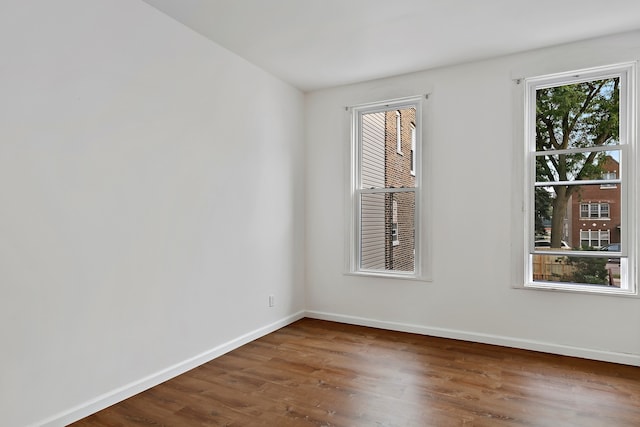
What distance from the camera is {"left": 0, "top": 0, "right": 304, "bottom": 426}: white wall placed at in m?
2.17

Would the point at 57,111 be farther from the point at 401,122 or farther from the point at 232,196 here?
the point at 401,122

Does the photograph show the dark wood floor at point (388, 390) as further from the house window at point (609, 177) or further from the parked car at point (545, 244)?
the house window at point (609, 177)

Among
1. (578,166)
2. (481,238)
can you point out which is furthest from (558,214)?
(481,238)

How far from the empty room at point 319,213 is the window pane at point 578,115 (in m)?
0.02

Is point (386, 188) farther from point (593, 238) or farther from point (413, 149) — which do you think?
point (593, 238)

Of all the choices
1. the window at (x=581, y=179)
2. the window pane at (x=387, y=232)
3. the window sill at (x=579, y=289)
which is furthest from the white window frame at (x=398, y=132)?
the window sill at (x=579, y=289)

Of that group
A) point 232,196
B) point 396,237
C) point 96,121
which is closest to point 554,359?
point 396,237

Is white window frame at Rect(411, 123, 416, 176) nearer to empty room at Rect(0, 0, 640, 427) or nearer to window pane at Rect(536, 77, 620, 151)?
empty room at Rect(0, 0, 640, 427)

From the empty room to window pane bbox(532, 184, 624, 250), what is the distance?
0.06 feet

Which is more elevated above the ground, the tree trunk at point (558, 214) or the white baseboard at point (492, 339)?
the tree trunk at point (558, 214)

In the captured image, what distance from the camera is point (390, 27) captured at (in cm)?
319

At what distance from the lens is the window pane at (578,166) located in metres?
3.42

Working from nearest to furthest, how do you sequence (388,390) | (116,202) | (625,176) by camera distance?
(116,202), (388,390), (625,176)

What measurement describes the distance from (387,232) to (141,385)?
2747 mm
